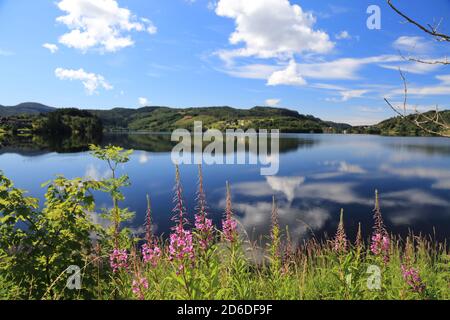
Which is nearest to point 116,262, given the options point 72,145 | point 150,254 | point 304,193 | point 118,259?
point 118,259

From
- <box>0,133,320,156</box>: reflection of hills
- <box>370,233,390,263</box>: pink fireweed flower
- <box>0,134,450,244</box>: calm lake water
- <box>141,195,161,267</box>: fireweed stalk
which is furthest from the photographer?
<box>0,133,320,156</box>: reflection of hills

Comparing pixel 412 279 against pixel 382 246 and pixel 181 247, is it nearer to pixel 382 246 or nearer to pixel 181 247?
pixel 382 246

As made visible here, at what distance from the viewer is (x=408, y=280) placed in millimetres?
4914

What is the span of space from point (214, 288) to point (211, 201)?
27.9 meters

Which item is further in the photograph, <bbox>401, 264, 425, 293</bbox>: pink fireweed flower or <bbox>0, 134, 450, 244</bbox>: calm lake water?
<bbox>0, 134, 450, 244</bbox>: calm lake water

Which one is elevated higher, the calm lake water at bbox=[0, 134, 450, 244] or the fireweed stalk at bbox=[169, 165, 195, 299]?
the fireweed stalk at bbox=[169, 165, 195, 299]

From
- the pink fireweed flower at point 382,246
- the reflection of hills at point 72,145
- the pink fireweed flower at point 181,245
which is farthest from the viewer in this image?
the reflection of hills at point 72,145

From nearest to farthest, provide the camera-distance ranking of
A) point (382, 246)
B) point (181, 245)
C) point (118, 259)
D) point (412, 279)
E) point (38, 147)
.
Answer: point (181, 245)
point (412, 279)
point (118, 259)
point (382, 246)
point (38, 147)

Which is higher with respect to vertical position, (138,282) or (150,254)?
(138,282)

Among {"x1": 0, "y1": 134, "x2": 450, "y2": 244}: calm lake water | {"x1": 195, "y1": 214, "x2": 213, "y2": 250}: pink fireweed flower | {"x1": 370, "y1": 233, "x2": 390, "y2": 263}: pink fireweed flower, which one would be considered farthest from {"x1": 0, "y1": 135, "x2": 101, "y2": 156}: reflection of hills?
{"x1": 370, "y1": 233, "x2": 390, "y2": 263}: pink fireweed flower

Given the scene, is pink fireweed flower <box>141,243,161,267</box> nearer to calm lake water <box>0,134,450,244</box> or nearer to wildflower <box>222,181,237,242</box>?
wildflower <box>222,181,237,242</box>

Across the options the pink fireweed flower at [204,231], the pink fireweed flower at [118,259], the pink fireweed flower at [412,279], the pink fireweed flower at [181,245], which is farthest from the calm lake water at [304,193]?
the pink fireweed flower at [181,245]

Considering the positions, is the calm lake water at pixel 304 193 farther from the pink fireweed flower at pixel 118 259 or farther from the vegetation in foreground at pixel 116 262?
the pink fireweed flower at pixel 118 259

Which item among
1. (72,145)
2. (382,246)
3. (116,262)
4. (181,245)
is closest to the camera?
(181,245)
